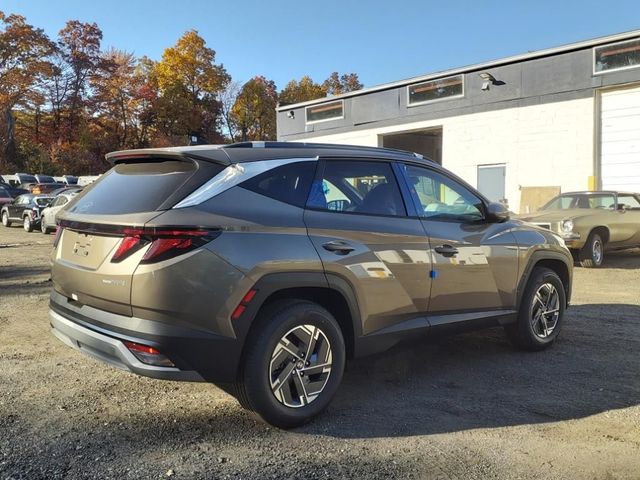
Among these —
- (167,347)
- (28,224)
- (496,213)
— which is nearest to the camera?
(167,347)

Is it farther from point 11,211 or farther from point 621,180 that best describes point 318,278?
point 11,211

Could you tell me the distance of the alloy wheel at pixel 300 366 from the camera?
3543mm

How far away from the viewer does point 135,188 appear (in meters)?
3.63

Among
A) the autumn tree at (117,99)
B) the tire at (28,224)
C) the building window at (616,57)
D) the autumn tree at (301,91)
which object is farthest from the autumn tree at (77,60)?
the building window at (616,57)

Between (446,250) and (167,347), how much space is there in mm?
2315

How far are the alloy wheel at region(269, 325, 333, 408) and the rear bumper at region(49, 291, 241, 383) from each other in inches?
12.0

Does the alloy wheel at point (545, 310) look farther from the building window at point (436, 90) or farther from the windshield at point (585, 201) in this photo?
the building window at point (436, 90)

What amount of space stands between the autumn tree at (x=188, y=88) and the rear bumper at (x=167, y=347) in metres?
47.4

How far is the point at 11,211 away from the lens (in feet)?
71.9

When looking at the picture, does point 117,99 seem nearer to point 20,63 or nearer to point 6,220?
point 20,63

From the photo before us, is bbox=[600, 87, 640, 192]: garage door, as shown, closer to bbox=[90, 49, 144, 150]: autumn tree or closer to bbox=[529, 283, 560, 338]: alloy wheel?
bbox=[529, 283, 560, 338]: alloy wheel

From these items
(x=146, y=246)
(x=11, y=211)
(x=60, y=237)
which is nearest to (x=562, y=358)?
(x=146, y=246)

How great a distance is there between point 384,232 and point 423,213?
1.86ft

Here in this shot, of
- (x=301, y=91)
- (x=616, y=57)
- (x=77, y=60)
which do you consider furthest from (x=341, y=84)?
(x=616, y=57)
